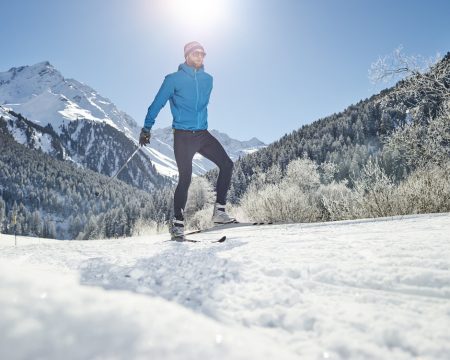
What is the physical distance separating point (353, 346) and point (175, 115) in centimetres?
392

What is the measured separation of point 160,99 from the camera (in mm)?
4578

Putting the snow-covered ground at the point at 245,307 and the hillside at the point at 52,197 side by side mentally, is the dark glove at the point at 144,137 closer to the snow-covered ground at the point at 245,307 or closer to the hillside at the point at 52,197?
the snow-covered ground at the point at 245,307

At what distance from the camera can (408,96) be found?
11148 mm

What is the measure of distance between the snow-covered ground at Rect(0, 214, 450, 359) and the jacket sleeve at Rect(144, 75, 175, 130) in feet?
8.91

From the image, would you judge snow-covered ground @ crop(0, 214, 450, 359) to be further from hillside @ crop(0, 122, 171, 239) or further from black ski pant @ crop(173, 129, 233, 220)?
hillside @ crop(0, 122, 171, 239)

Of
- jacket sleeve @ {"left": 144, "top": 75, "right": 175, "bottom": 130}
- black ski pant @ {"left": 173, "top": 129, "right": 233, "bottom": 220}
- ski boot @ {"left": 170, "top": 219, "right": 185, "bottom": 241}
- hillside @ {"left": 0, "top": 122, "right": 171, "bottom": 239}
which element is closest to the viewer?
ski boot @ {"left": 170, "top": 219, "right": 185, "bottom": 241}

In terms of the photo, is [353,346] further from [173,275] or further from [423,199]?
[423,199]

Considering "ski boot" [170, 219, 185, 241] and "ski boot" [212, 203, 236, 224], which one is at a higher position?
"ski boot" [212, 203, 236, 224]

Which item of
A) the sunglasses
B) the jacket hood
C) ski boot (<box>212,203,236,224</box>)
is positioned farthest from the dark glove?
ski boot (<box>212,203,236,224</box>)

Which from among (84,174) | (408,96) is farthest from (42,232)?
(408,96)

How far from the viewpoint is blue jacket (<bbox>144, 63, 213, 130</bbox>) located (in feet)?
15.0

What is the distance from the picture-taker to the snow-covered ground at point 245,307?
87 centimetres

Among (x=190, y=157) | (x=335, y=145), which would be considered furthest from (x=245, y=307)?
(x=335, y=145)

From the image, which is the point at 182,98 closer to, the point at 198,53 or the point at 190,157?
the point at 198,53
